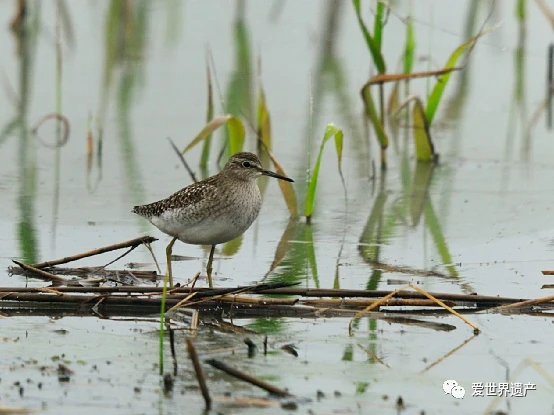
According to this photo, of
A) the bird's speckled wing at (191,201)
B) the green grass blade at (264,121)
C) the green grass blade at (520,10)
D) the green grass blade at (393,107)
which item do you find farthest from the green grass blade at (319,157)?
the green grass blade at (520,10)

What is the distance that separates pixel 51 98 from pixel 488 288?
7.12m

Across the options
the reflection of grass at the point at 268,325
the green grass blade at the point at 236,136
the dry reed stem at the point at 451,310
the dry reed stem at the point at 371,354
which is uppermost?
the green grass blade at the point at 236,136

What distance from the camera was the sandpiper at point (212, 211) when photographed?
735cm

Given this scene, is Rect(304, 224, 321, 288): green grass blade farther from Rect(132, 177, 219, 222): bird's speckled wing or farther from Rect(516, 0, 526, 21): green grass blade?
Rect(516, 0, 526, 21): green grass blade

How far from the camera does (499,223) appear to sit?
29.9 ft

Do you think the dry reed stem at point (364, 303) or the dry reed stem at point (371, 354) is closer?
the dry reed stem at point (371, 354)

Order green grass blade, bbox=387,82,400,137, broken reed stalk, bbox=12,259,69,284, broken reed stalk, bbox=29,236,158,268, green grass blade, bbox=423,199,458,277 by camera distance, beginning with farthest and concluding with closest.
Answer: green grass blade, bbox=387,82,400,137 → green grass blade, bbox=423,199,458,277 → broken reed stalk, bbox=29,236,158,268 → broken reed stalk, bbox=12,259,69,284

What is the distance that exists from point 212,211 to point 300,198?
2653 mm

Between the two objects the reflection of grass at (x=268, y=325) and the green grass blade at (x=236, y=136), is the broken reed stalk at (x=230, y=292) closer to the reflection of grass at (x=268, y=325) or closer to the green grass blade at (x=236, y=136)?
the reflection of grass at (x=268, y=325)

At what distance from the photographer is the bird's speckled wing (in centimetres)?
739

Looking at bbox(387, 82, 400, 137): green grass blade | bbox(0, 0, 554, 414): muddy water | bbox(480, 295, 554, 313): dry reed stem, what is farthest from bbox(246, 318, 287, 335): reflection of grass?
bbox(387, 82, 400, 137): green grass blade

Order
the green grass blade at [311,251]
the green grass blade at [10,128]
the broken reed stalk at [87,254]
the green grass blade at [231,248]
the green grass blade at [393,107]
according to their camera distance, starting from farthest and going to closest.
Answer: the green grass blade at [393,107] → the green grass blade at [10,128] → the green grass blade at [231,248] → the green grass blade at [311,251] → the broken reed stalk at [87,254]

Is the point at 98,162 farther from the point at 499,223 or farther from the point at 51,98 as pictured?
the point at 499,223

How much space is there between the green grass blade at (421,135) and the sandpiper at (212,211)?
3.24m
